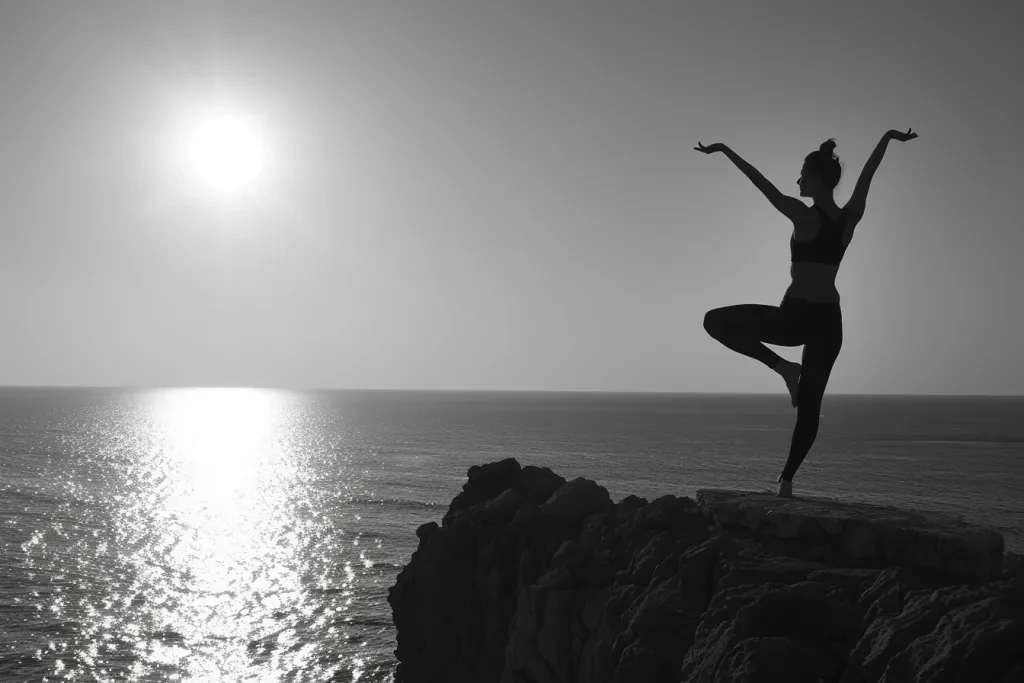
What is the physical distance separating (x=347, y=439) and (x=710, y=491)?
125052mm

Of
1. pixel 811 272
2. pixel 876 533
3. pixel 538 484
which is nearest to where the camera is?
pixel 876 533

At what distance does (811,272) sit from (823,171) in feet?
4.28

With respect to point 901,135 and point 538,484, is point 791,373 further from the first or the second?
point 538,484

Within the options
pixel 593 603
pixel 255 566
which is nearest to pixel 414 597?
pixel 593 603

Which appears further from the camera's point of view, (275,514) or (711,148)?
(275,514)

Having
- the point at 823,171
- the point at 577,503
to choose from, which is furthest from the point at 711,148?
the point at 577,503

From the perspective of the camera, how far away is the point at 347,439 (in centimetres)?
12975

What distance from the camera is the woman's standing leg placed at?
877 centimetres

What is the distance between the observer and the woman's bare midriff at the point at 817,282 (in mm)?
8664

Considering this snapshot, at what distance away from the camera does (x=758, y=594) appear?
8.05m

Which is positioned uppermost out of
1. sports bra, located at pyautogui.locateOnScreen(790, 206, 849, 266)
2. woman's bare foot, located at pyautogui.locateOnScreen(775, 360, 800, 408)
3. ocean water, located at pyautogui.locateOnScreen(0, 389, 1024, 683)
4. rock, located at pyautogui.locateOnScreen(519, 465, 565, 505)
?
sports bra, located at pyautogui.locateOnScreen(790, 206, 849, 266)

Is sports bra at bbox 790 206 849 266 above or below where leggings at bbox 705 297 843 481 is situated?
above

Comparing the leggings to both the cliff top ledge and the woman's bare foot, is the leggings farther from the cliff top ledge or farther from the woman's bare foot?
the cliff top ledge

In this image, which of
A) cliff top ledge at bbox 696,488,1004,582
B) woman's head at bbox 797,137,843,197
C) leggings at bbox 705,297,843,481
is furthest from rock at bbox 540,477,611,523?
woman's head at bbox 797,137,843,197
